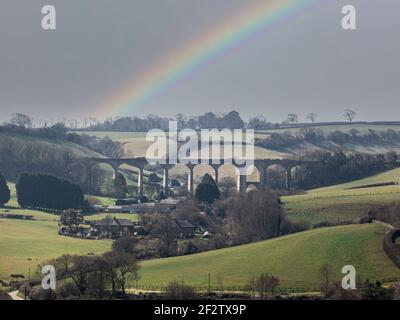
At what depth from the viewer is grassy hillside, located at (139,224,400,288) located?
45125 mm

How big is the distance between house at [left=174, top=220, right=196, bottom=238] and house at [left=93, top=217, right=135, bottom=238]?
11.3ft

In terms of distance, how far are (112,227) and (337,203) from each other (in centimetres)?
1745

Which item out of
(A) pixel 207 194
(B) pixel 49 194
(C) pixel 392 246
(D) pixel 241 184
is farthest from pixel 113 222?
(D) pixel 241 184

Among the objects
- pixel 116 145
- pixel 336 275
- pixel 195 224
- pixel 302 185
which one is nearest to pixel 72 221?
pixel 195 224

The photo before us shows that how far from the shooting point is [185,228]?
6700cm

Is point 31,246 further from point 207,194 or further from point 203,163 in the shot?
point 203,163

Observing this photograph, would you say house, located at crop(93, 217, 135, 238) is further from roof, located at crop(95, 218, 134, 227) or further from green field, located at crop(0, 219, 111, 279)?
green field, located at crop(0, 219, 111, 279)

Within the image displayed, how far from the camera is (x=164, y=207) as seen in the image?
269ft

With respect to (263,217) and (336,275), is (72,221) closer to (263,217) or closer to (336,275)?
(263,217)

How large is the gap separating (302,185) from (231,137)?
6250cm

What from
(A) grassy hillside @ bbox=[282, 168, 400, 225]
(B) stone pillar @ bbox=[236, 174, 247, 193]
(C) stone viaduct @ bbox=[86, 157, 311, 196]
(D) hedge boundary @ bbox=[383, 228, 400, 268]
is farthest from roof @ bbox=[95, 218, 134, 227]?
(C) stone viaduct @ bbox=[86, 157, 311, 196]

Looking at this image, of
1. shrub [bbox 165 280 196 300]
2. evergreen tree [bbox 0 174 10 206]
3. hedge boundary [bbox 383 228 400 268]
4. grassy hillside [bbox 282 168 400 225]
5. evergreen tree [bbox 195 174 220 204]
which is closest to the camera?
shrub [bbox 165 280 196 300]

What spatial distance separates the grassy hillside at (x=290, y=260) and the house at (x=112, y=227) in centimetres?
1212
